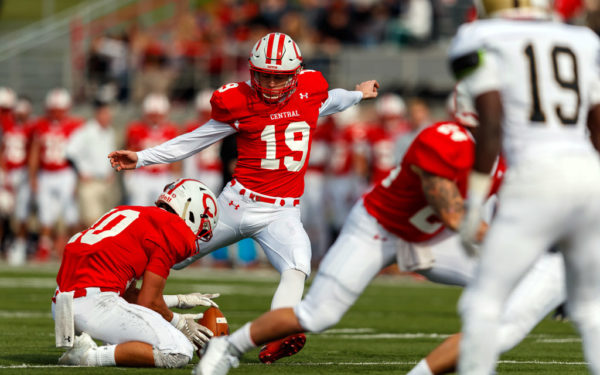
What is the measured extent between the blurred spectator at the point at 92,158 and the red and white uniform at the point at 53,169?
11.8 inches

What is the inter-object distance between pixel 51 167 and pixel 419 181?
41.0ft

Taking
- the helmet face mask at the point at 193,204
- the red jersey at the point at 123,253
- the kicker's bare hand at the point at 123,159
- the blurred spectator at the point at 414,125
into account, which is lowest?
the blurred spectator at the point at 414,125

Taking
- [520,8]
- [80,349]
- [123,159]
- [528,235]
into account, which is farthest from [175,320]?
[520,8]

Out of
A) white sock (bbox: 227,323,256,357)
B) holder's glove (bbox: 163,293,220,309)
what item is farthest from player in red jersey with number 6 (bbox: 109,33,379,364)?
white sock (bbox: 227,323,256,357)

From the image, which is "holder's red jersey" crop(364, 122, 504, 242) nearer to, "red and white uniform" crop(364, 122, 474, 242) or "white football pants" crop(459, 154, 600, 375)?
"red and white uniform" crop(364, 122, 474, 242)

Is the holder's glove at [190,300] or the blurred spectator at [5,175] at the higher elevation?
the holder's glove at [190,300]

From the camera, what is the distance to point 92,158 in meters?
16.6

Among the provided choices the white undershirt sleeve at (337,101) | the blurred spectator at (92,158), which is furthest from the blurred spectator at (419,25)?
the white undershirt sleeve at (337,101)

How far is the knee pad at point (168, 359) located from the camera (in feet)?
20.3

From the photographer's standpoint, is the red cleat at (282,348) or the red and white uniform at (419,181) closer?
the red and white uniform at (419,181)

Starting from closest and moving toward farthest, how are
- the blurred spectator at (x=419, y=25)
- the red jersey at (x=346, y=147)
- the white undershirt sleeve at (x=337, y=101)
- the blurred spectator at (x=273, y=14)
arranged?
the white undershirt sleeve at (x=337, y=101)
the red jersey at (x=346, y=147)
the blurred spectator at (x=419, y=25)
the blurred spectator at (x=273, y=14)

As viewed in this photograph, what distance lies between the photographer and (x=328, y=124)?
17.1 m

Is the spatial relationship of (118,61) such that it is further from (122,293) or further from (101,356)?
(101,356)

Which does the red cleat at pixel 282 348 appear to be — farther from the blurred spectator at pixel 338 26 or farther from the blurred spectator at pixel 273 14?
the blurred spectator at pixel 273 14
